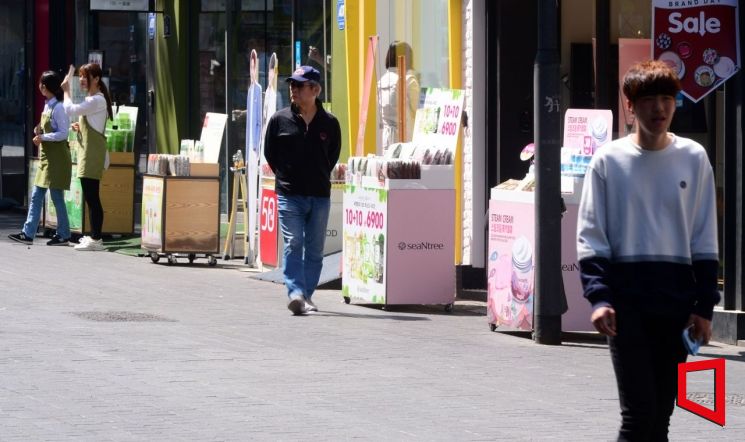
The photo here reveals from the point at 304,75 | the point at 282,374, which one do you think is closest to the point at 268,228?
the point at 304,75

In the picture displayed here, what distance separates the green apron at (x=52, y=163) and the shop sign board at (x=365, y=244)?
19.6 ft

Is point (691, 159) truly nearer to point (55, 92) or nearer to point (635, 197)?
point (635, 197)

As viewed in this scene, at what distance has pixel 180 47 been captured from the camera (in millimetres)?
22922

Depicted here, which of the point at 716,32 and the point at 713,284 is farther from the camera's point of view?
the point at 716,32

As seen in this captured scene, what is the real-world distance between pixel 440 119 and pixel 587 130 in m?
2.17

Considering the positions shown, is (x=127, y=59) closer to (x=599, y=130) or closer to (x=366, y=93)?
(x=366, y=93)

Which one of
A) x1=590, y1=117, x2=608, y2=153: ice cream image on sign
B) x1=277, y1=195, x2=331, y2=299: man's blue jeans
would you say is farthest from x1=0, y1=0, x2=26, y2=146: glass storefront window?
x1=590, y1=117, x2=608, y2=153: ice cream image on sign

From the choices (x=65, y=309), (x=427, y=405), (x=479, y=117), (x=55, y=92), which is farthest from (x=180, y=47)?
(x=427, y=405)

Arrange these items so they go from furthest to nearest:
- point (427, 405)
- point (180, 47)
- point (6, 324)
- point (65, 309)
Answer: point (180, 47), point (65, 309), point (6, 324), point (427, 405)

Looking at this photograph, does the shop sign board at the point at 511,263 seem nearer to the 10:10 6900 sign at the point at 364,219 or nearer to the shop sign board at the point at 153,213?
the 10:10 6900 sign at the point at 364,219

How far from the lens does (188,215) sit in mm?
16266

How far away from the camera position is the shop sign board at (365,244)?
12.5 metres

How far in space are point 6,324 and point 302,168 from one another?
2642mm

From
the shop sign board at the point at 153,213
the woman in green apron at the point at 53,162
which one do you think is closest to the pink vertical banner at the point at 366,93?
the shop sign board at the point at 153,213
